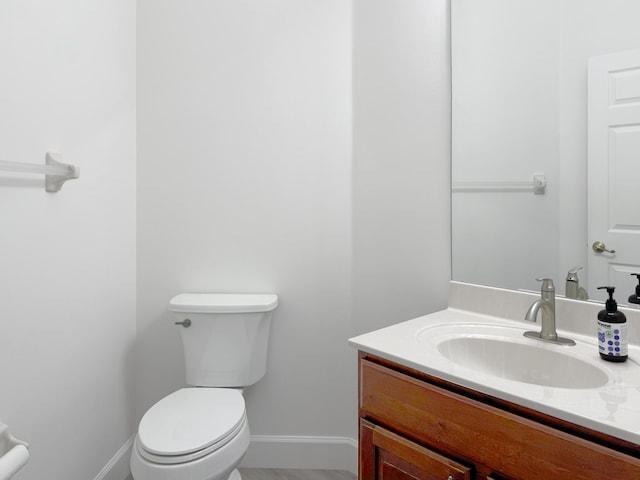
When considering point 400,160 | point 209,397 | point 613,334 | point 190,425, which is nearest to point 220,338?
point 209,397

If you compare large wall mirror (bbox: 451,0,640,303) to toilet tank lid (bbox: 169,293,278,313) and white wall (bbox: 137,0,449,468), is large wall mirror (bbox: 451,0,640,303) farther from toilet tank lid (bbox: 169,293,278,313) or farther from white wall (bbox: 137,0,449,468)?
toilet tank lid (bbox: 169,293,278,313)

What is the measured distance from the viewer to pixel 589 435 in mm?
754

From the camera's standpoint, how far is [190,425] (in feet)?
4.44

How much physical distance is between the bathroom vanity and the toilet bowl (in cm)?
44

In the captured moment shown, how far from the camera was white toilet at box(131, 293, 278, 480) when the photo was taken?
4.05 feet

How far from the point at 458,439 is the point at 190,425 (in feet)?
2.82

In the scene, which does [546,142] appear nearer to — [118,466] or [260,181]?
[260,181]

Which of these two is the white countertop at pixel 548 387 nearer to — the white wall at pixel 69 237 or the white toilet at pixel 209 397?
the white toilet at pixel 209 397

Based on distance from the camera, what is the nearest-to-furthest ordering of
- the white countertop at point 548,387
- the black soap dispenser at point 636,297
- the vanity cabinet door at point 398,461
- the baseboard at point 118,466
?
the white countertop at point 548,387, the vanity cabinet door at point 398,461, the black soap dispenser at point 636,297, the baseboard at point 118,466

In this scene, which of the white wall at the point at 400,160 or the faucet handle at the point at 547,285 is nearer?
the faucet handle at the point at 547,285

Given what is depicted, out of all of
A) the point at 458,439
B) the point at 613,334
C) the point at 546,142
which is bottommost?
the point at 458,439

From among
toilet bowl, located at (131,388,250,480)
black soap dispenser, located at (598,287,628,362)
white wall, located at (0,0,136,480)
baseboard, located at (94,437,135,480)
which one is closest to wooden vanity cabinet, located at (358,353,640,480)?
black soap dispenser, located at (598,287,628,362)

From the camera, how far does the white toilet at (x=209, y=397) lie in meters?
1.24

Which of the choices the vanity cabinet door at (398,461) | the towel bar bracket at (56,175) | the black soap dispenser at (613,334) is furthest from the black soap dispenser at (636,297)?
the towel bar bracket at (56,175)
